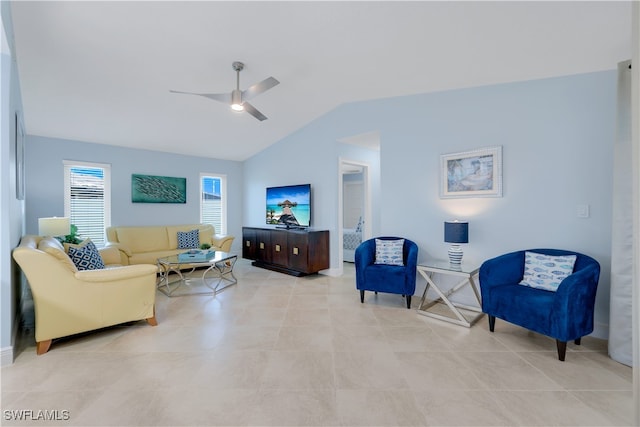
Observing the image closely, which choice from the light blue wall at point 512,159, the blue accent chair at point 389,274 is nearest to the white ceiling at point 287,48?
the light blue wall at point 512,159

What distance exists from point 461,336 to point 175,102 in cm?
458

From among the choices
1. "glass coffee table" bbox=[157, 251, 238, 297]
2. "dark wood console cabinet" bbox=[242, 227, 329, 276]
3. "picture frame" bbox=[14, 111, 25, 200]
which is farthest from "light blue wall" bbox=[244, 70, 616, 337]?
"picture frame" bbox=[14, 111, 25, 200]

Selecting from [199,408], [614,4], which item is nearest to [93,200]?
[199,408]

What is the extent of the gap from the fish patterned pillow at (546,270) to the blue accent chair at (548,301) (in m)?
0.07

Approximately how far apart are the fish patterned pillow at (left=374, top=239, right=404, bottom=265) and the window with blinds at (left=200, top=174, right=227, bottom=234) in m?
4.33

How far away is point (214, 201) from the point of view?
658 centimetres

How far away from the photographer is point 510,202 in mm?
3059

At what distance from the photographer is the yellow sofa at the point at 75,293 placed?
2.22m

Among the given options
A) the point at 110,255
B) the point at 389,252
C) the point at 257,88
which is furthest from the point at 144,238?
the point at 389,252

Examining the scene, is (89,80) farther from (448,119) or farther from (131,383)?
(448,119)

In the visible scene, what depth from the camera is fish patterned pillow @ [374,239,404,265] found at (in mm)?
3629

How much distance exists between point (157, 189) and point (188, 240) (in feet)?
4.26

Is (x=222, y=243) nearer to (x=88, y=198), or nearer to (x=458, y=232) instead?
(x=88, y=198)

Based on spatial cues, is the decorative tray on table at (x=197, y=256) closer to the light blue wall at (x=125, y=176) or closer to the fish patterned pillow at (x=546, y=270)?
the light blue wall at (x=125, y=176)
